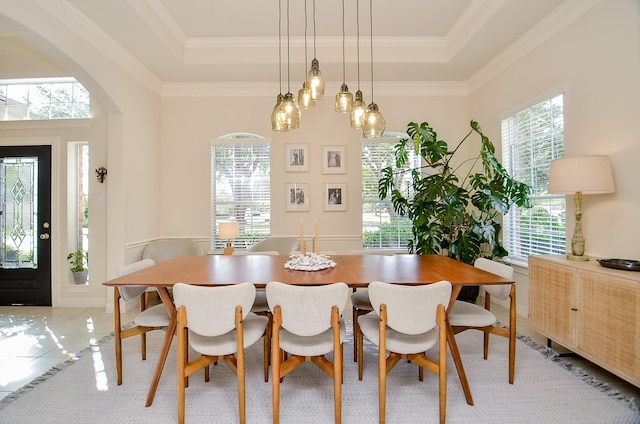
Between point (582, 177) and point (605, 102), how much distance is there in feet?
2.37

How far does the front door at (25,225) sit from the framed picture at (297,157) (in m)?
3.00

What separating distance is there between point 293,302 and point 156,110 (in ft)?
13.2

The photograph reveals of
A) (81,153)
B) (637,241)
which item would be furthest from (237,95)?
(637,241)

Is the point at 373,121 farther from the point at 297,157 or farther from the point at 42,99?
the point at 42,99

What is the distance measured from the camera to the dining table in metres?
2.00

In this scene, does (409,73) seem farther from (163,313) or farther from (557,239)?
(163,313)

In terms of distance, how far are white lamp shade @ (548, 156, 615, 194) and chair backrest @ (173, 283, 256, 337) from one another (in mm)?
2519

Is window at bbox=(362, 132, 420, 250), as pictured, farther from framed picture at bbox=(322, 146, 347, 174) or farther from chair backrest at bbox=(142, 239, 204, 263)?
chair backrest at bbox=(142, 239, 204, 263)

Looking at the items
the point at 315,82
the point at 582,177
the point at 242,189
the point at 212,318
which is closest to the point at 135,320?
the point at 212,318

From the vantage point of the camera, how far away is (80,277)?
13.6 feet

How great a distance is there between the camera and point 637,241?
2424 mm

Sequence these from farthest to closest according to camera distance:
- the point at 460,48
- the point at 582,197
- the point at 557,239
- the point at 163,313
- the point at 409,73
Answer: the point at 409,73
the point at 460,48
the point at 557,239
the point at 582,197
the point at 163,313

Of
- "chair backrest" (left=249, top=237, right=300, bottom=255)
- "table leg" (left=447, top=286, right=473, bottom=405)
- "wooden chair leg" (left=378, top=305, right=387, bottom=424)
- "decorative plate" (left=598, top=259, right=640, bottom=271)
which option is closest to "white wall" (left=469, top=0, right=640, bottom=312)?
"decorative plate" (left=598, top=259, right=640, bottom=271)

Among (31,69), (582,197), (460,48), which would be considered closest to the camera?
(582,197)
